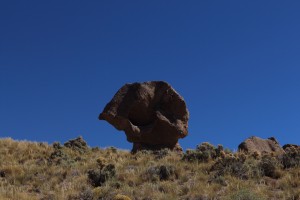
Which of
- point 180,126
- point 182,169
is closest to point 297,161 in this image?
point 182,169

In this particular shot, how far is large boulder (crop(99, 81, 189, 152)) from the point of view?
998 inches

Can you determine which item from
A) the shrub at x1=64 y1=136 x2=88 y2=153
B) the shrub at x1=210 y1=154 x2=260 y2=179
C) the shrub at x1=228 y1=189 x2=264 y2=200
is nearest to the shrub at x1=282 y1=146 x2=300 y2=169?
the shrub at x1=210 y1=154 x2=260 y2=179

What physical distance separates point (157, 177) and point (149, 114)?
9163mm

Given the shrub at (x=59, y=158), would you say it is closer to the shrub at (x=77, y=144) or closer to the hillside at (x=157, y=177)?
the hillside at (x=157, y=177)

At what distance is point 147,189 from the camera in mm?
15992

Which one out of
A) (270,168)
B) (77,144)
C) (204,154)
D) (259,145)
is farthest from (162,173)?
(77,144)

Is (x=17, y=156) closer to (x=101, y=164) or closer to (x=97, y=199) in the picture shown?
(x=101, y=164)

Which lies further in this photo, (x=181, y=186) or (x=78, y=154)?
(x=78, y=154)

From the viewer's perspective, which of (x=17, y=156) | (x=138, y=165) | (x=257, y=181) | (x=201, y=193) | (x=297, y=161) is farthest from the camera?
(x=17, y=156)

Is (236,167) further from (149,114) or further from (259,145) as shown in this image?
(149,114)

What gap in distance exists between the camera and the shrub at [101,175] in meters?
17.8

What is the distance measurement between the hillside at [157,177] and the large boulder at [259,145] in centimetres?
345

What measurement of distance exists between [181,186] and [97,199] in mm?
2991

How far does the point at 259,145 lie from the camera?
2616 centimetres
